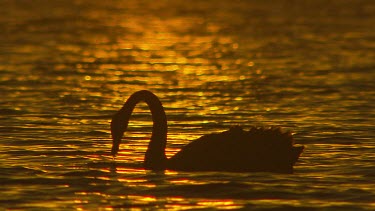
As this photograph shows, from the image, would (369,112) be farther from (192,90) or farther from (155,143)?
(155,143)

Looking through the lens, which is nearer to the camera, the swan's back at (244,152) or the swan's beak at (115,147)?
the swan's back at (244,152)

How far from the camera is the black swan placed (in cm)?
1546

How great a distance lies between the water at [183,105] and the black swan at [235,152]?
0.59 ft

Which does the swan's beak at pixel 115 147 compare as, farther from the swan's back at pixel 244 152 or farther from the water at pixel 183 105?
the swan's back at pixel 244 152

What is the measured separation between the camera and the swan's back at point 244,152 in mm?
15461

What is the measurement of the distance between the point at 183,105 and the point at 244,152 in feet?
28.4

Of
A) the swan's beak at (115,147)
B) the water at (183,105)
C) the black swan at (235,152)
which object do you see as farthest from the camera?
the swan's beak at (115,147)

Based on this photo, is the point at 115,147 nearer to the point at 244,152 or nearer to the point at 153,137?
the point at 153,137

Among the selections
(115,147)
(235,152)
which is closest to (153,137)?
(115,147)

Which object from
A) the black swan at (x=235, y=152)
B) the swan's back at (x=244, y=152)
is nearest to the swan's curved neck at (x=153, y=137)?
the black swan at (x=235, y=152)

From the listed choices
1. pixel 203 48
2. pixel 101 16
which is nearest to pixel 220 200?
pixel 203 48

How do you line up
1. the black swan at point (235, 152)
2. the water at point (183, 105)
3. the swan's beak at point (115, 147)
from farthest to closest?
the swan's beak at point (115, 147) < the black swan at point (235, 152) < the water at point (183, 105)

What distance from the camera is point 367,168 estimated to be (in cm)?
1611

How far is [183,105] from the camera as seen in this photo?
24.1 m
